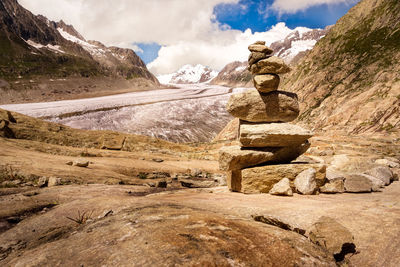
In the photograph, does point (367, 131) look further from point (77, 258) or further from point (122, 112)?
point (122, 112)

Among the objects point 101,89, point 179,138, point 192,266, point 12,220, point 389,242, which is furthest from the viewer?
Answer: point 101,89

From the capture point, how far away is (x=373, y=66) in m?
33.3

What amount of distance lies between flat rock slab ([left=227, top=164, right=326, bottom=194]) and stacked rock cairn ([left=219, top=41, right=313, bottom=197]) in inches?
1.4

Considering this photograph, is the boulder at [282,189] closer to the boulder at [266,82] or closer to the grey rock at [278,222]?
the grey rock at [278,222]

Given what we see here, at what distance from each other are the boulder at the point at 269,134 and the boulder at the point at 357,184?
6.50 ft

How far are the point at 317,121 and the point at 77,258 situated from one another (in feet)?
124

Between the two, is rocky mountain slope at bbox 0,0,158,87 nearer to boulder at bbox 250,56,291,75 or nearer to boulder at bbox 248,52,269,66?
boulder at bbox 248,52,269,66

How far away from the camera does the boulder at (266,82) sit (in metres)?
8.54

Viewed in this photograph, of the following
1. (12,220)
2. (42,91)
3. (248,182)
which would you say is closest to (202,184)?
(248,182)

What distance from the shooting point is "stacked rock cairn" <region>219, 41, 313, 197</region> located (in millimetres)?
8258

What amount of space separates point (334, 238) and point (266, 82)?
20.6 ft

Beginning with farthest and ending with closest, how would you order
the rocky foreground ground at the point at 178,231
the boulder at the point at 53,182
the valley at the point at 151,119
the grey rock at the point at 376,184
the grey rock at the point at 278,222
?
the valley at the point at 151,119
the boulder at the point at 53,182
the grey rock at the point at 376,184
the grey rock at the point at 278,222
the rocky foreground ground at the point at 178,231

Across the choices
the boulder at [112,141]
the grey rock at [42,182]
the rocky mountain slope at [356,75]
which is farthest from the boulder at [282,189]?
the rocky mountain slope at [356,75]

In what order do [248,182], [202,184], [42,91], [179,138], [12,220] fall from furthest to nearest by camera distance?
[42,91] → [179,138] → [202,184] → [248,182] → [12,220]
